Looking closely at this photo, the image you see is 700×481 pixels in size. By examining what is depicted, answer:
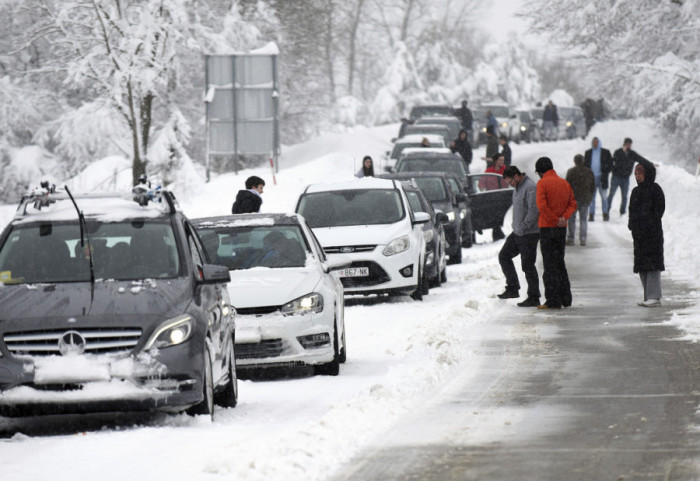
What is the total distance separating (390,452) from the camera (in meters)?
7.70

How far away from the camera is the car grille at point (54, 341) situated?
332 inches

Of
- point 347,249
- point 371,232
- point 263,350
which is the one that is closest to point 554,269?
point 371,232

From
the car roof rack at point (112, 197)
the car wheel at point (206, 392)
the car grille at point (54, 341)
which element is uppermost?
the car roof rack at point (112, 197)

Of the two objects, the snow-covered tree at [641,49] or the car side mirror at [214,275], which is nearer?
the car side mirror at [214,275]

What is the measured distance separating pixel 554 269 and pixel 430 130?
33.3m

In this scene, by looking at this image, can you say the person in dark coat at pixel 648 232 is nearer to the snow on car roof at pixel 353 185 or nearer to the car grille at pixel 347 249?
the car grille at pixel 347 249

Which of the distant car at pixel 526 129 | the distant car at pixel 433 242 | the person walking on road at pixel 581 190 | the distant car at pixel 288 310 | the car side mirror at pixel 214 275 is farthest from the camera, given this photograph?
the distant car at pixel 526 129

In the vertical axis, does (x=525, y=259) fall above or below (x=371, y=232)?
below

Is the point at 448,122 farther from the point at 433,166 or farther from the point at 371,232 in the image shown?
the point at 371,232

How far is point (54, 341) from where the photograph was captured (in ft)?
27.6

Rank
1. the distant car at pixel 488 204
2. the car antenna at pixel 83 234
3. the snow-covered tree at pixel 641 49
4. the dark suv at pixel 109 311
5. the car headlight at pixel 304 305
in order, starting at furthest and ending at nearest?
the snow-covered tree at pixel 641 49
the distant car at pixel 488 204
the car headlight at pixel 304 305
the car antenna at pixel 83 234
the dark suv at pixel 109 311

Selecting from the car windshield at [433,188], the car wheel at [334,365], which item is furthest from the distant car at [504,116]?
the car wheel at [334,365]

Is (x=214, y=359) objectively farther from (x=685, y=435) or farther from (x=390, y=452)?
(x=685, y=435)

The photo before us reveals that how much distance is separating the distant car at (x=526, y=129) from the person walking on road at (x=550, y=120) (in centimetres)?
66
